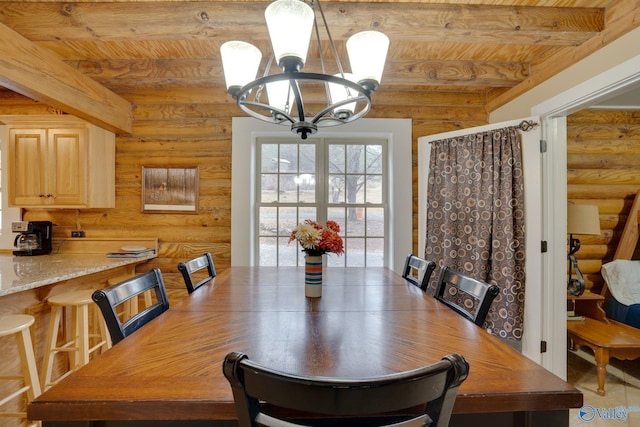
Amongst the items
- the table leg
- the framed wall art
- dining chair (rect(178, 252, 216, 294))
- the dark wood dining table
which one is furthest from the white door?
the framed wall art

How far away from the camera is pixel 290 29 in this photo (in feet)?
3.61

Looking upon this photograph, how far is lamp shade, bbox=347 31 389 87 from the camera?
1316mm

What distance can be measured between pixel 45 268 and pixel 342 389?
2.73 meters

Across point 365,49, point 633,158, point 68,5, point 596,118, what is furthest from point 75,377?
point 633,158

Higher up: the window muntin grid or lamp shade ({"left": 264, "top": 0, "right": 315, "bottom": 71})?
lamp shade ({"left": 264, "top": 0, "right": 315, "bottom": 71})

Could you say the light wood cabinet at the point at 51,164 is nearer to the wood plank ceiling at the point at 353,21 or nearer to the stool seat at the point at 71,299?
the wood plank ceiling at the point at 353,21

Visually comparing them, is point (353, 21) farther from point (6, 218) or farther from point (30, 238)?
point (6, 218)

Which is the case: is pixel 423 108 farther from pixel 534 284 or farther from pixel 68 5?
pixel 68 5

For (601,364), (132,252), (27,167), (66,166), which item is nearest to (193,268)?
(132,252)

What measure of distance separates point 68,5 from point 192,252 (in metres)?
2.08

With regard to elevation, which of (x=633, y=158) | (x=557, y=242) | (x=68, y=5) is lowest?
(x=557, y=242)

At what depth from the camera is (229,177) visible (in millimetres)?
3125

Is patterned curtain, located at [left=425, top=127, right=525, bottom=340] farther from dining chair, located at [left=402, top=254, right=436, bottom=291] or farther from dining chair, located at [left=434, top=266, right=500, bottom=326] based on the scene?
dining chair, located at [left=434, top=266, right=500, bottom=326]

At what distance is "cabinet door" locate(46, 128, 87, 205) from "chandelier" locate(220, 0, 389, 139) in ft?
7.20
